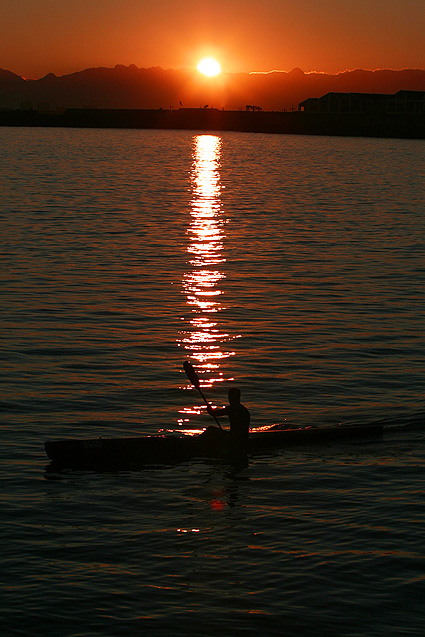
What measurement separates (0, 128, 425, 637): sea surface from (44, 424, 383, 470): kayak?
10.2 inches

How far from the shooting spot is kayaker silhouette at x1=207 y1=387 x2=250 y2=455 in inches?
651

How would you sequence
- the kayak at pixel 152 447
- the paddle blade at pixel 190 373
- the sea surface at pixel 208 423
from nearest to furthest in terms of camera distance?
the sea surface at pixel 208 423, the kayak at pixel 152 447, the paddle blade at pixel 190 373

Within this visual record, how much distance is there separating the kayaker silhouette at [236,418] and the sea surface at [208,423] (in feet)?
1.34

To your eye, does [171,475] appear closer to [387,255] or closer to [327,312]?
[327,312]

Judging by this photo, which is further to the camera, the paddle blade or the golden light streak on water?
the golden light streak on water

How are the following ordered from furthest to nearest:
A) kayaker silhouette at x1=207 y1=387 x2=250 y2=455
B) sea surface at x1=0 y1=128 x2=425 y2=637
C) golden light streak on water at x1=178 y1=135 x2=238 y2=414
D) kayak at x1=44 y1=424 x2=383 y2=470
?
1. golden light streak on water at x1=178 y1=135 x2=238 y2=414
2. kayaker silhouette at x1=207 y1=387 x2=250 y2=455
3. kayak at x1=44 y1=424 x2=383 y2=470
4. sea surface at x1=0 y1=128 x2=425 y2=637

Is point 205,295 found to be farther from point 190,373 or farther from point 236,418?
point 236,418

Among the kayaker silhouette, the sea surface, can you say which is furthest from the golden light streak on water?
the kayaker silhouette

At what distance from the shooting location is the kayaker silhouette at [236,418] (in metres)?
16.5

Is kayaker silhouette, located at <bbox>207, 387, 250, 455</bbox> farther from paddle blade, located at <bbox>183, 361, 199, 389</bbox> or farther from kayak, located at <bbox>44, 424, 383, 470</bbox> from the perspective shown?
paddle blade, located at <bbox>183, 361, 199, 389</bbox>

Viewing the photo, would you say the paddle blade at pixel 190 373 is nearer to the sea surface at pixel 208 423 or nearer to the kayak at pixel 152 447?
the sea surface at pixel 208 423

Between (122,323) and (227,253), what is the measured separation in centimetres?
1718

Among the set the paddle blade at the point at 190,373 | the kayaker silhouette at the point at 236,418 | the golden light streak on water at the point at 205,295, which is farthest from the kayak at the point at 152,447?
the golden light streak on water at the point at 205,295

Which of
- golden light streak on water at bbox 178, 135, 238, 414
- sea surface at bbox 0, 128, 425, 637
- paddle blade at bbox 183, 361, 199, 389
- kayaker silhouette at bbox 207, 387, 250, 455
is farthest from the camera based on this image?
golden light streak on water at bbox 178, 135, 238, 414
